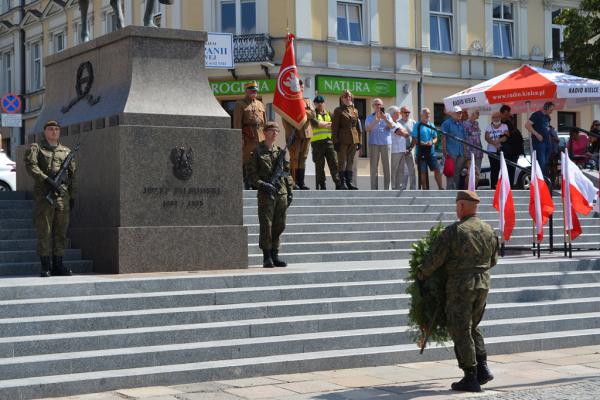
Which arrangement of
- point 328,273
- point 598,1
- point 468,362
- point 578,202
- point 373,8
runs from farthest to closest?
point 373,8, point 598,1, point 578,202, point 328,273, point 468,362

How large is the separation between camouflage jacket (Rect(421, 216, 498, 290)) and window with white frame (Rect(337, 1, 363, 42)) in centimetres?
2602

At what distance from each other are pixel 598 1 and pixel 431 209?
1276 centimetres

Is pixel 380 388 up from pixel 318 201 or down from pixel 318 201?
down

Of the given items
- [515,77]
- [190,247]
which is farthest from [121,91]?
[515,77]

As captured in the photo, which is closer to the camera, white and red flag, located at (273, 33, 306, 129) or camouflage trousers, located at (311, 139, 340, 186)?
white and red flag, located at (273, 33, 306, 129)

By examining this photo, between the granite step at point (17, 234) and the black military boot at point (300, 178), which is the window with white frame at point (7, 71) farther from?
the granite step at point (17, 234)

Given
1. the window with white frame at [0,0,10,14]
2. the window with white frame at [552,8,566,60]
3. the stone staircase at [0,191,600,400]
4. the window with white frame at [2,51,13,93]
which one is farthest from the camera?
the window with white frame at [0,0,10,14]

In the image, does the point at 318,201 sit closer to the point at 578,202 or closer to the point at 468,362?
the point at 578,202

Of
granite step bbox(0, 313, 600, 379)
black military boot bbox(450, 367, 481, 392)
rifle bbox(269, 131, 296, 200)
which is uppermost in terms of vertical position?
rifle bbox(269, 131, 296, 200)

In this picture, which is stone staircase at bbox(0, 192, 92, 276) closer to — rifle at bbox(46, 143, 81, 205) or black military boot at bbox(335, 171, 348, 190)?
rifle at bbox(46, 143, 81, 205)

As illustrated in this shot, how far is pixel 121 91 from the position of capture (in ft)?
45.1

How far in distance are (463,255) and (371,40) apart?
26657mm

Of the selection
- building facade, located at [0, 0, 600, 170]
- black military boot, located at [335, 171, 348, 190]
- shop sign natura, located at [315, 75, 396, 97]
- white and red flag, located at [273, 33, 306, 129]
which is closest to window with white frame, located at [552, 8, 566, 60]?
building facade, located at [0, 0, 600, 170]

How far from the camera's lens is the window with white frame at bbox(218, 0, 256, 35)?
112 feet
